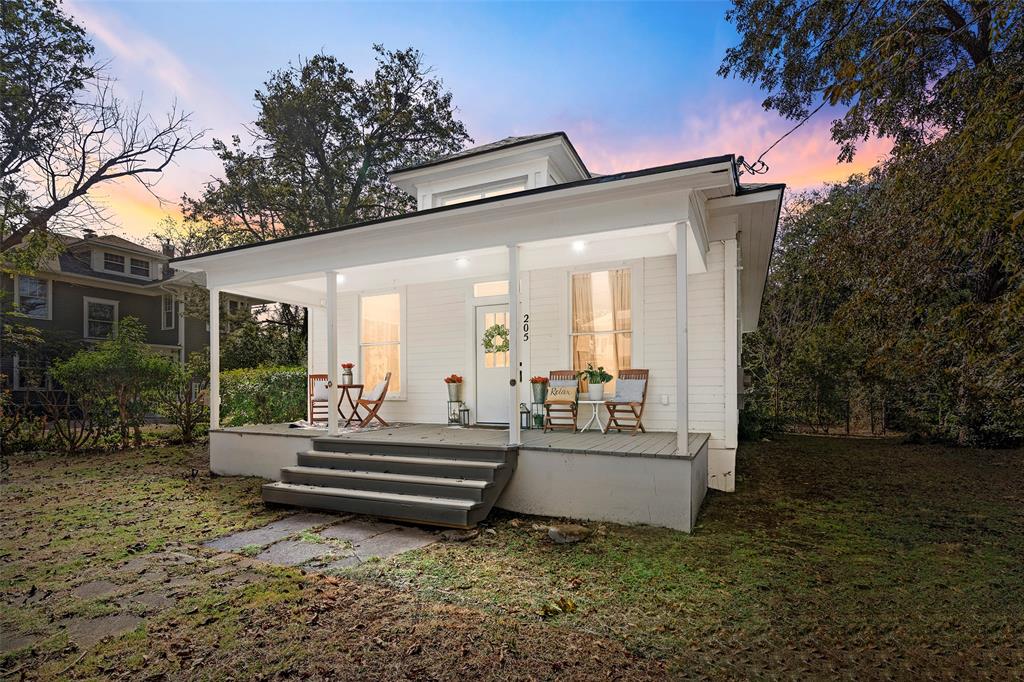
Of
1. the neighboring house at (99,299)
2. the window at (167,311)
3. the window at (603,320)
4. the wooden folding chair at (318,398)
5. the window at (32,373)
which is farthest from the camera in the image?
the window at (167,311)

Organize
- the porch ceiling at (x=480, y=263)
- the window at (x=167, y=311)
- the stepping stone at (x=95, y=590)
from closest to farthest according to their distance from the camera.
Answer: the stepping stone at (x=95, y=590) → the porch ceiling at (x=480, y=263) → the window at (x=167, y=311)

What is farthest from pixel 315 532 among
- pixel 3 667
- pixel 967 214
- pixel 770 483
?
pixel 967 214

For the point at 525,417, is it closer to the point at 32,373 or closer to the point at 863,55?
the point at 863,55

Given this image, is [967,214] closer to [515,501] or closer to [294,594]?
[515,501]

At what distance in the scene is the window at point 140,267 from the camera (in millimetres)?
17828

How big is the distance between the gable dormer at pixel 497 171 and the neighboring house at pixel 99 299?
7.73 m

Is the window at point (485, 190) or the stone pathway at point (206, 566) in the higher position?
the window at point (485, 190)

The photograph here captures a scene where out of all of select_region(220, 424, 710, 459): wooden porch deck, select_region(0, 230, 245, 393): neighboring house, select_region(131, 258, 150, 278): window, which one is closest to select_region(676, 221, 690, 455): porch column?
select_region(220, 424, 710, 459): wooden porch deck

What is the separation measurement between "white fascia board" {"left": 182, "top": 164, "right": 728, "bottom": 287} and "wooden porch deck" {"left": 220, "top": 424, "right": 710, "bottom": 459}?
2.16 m

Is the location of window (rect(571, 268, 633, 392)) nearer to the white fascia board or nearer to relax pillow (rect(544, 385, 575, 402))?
relax pillow (rect(544, 385, 575, 402))

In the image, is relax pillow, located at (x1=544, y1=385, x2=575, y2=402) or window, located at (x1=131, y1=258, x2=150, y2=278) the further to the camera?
window, located at (x1=131, y1=258, x2=150, y2=278)

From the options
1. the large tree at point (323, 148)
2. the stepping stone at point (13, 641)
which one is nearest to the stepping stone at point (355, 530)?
the stepping stone at point (13, 641)

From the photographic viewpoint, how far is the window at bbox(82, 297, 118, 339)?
16.1m

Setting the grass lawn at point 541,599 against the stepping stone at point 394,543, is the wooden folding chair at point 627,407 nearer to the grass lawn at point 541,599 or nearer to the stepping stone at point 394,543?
the grass lawn at point 541,599
